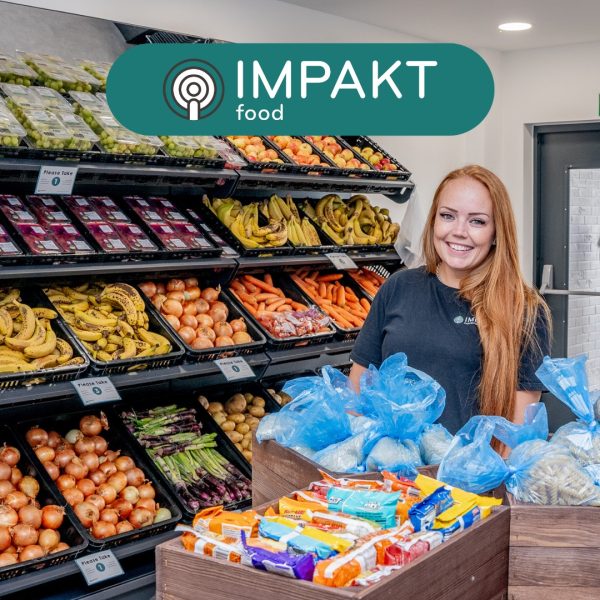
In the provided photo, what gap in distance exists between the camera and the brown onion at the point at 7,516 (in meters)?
3.21

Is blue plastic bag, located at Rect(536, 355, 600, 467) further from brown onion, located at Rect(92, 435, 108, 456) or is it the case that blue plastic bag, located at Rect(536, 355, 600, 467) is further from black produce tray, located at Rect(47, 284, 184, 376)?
brown onion, located at Rect(92, 435, 108, 456)

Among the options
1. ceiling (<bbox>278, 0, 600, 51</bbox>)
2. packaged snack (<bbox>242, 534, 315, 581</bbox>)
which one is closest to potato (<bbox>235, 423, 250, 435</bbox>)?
ceiling (<bbox>278, 0, 600, 51</bbox>)

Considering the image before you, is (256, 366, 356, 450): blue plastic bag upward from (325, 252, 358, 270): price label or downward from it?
downward

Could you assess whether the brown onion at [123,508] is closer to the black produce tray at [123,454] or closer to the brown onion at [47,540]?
the black produce tray at [123,454]

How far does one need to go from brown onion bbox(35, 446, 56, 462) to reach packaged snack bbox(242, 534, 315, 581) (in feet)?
7.88

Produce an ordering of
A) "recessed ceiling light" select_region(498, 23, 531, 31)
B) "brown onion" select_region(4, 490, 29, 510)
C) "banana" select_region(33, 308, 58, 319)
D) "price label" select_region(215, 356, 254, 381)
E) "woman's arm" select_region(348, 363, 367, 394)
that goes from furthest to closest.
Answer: "recessed ceiling light" select_region(498, 23, 531, 31)
"price label" select_region(215, 356, 254, 381)
"banana" select_region(33, 308, 58, 319)
"brown onion" select_region(4, 490, 29, 510)
"woman's arm" select_region(348, 363, 367, 394)

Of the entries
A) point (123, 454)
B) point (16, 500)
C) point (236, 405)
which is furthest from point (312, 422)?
point (236, 405)

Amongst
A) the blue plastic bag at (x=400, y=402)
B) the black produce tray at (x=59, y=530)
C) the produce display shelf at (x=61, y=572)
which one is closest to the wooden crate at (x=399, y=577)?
the blue plastic bag at (x=400, y=402)

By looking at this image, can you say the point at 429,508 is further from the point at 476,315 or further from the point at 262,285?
the point at 262,285

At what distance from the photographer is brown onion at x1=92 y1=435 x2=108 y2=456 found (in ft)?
12.3

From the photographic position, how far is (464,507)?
4.98 feet

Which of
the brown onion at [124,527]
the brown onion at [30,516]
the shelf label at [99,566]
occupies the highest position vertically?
the brown onion at [30,516]

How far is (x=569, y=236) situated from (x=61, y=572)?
484 cm

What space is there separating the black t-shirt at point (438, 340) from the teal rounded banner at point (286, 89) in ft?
5.86
